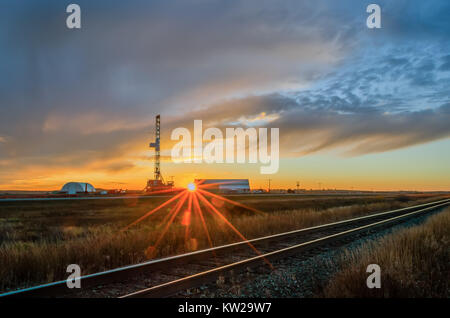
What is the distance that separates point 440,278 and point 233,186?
369ft

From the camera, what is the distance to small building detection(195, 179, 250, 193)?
370ft

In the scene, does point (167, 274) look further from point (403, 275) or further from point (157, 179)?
point (157, 179)

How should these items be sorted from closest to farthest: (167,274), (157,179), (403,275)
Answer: (403,275) < (167,274) < (157,179)

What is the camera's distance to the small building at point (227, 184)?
11274 cm

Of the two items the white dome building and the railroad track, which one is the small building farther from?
the railroad track

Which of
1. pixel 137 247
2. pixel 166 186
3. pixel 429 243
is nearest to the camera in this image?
pixel 429 243

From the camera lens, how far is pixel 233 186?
11825 cm

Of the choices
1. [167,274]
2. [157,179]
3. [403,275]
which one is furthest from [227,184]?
[403,275]

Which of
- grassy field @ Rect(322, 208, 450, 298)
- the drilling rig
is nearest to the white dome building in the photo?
the drilling rig

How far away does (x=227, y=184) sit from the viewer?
11806 centimetres

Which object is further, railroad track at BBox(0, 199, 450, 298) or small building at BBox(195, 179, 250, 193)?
small building at BBox(195, 179, 250, 193)
